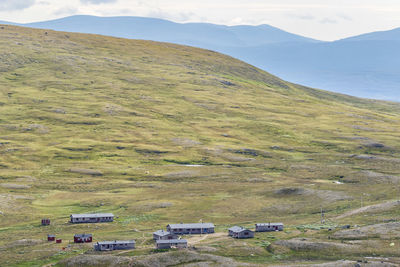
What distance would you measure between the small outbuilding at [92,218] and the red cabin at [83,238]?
78.1 ft

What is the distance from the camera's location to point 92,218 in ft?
492

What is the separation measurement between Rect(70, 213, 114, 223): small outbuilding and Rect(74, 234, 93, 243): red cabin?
23.8 meters

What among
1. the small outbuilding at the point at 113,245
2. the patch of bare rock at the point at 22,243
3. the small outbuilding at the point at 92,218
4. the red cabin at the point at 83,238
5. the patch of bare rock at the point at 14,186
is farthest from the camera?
the patch of bare rock at the point at 14,186

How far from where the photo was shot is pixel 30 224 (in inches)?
5871

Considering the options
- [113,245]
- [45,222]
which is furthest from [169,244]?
[45,222]

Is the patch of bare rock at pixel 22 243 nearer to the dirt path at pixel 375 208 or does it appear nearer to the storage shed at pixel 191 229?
the storage shed at pixel 191 229

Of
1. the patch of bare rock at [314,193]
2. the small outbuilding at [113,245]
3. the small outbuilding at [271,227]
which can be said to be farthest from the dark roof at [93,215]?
the patch of bare rock at [314,193]

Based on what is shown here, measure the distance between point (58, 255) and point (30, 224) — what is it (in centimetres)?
3927

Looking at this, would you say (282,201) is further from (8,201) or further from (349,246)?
(8,201)

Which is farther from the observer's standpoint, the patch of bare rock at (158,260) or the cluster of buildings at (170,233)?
the cluster of buildings at (170,233)

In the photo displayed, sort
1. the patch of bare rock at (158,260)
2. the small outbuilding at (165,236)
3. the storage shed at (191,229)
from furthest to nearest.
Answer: the storage shed at (191,229)
the small outbuilding at (165,236)
the patch of bare rock at (158,260)

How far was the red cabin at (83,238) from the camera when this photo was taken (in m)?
125

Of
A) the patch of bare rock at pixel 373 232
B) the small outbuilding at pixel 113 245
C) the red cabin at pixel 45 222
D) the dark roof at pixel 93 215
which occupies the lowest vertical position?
the red cabin at pixel 45 222

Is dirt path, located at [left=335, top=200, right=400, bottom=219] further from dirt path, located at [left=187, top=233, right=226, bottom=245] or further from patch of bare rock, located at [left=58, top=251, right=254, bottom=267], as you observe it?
patch of bare rock, located at [left=58, top=251, right=254, bottom=267]
